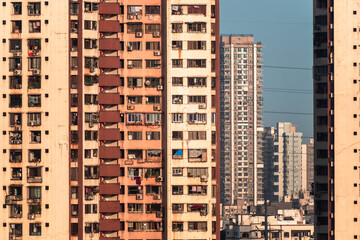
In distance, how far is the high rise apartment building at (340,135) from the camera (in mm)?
47469

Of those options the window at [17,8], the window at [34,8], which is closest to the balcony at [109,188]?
the window at [34,8]

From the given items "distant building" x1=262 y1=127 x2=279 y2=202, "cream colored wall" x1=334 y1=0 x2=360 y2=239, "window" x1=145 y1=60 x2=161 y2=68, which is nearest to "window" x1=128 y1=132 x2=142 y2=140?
"window" x1=145 y1=60 x2=161 y2=68

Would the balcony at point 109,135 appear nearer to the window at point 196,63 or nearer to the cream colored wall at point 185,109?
the cream colored wall at point 185,109

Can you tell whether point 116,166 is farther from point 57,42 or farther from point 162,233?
point 57,42

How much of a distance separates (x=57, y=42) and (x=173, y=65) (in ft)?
21.2

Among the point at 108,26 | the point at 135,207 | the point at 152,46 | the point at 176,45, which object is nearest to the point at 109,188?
the point at 135,207

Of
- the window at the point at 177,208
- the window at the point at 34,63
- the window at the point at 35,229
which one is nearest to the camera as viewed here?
the window at the point at 35,229

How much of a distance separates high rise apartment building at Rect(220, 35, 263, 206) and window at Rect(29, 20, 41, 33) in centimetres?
7825

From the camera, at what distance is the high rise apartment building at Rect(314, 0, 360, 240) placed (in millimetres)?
47469

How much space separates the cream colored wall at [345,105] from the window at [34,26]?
54.1 ft

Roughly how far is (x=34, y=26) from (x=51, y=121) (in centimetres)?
530

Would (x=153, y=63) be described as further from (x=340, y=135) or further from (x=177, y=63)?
(x=340, y=135)

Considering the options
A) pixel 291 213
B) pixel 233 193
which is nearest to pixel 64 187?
pixel 291 213

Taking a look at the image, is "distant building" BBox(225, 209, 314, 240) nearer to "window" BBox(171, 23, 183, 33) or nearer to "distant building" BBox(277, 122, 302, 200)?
"distant building" BBox(277, 122, 302, 200)
